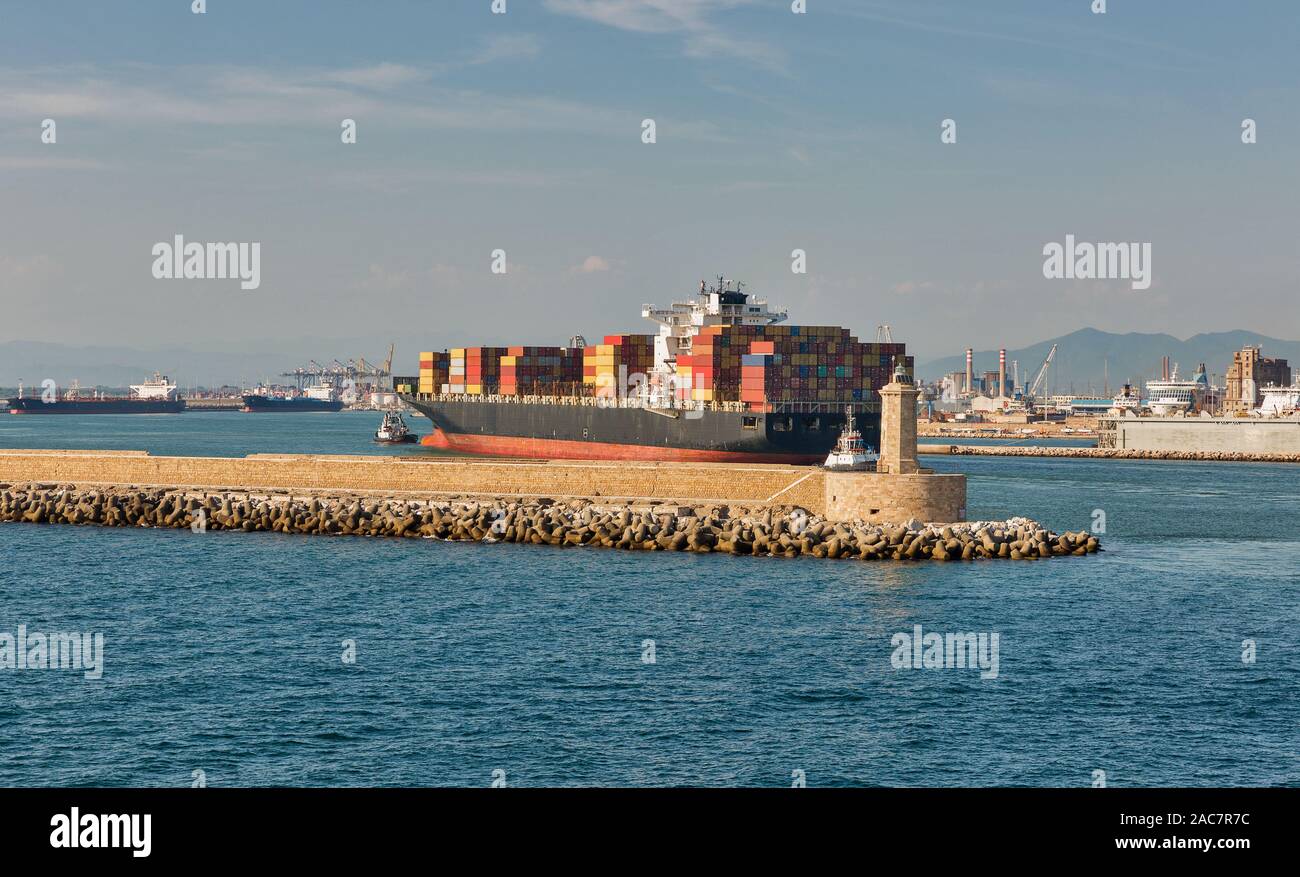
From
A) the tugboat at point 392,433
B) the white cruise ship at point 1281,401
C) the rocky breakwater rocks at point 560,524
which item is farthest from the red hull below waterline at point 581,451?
the white cruise ship at point 1281,401

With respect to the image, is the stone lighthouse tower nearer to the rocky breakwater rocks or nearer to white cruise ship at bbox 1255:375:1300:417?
the rocky breakwater rocks

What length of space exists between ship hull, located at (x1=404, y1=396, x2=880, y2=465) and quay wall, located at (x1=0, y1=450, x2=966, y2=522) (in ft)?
103

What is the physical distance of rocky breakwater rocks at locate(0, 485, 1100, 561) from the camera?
44.5 meters

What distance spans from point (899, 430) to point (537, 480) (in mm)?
15091

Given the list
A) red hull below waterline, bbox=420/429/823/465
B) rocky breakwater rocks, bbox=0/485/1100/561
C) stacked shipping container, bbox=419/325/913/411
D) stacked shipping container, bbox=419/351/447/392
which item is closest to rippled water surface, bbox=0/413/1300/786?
rocky breakwater rocks, bbox=0/485/1100/561

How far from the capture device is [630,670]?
91.7 ft

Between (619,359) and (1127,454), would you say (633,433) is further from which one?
(1127,454)

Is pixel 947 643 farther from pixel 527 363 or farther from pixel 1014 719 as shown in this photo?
pixel 527 363

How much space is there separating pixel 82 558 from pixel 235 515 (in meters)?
8.42

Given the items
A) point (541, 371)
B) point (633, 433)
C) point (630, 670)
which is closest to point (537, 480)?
point (630, 670)
